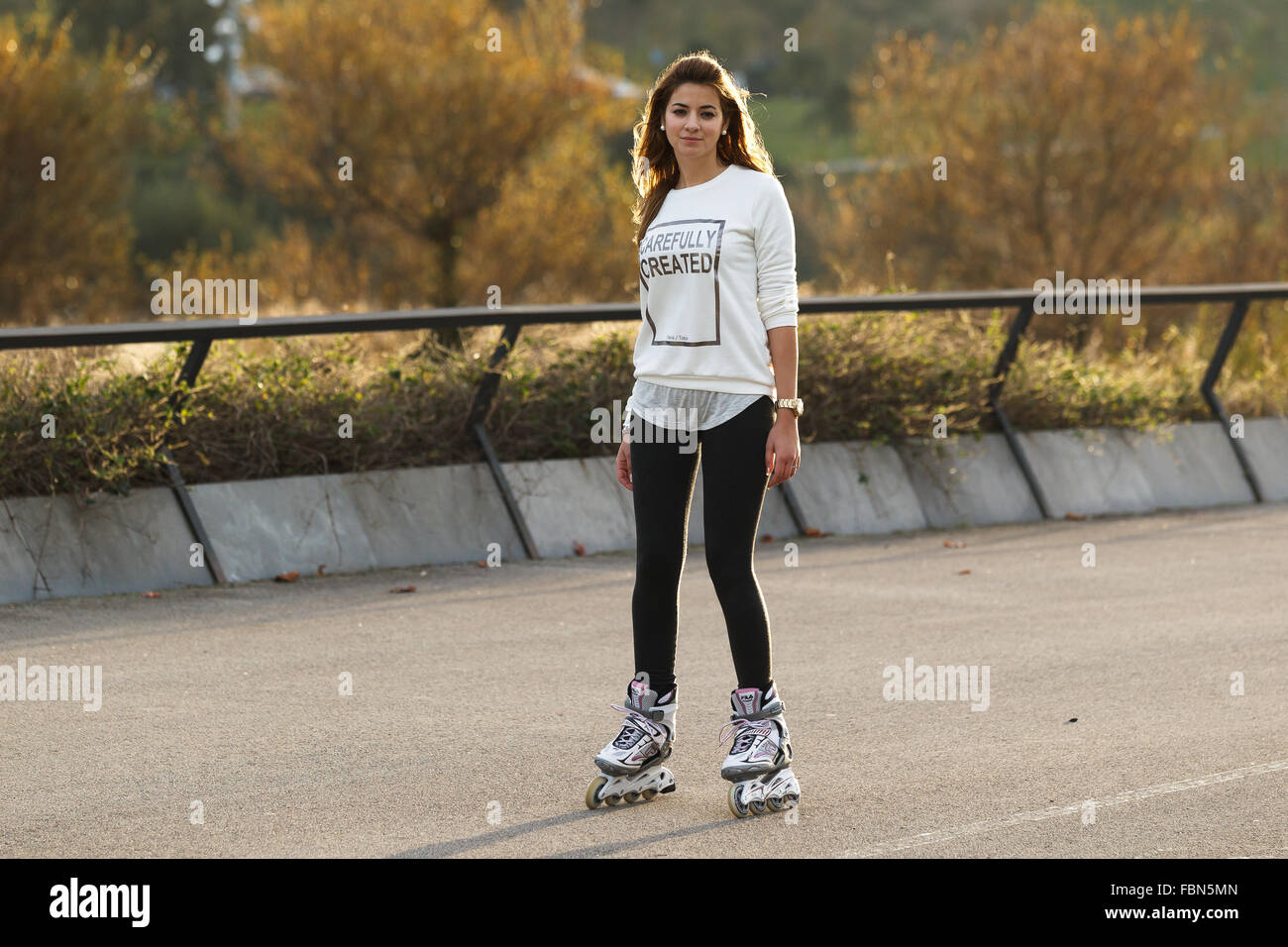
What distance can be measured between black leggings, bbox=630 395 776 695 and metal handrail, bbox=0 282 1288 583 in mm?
4232

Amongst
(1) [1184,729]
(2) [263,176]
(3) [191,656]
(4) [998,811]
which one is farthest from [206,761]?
(2) [263,176]

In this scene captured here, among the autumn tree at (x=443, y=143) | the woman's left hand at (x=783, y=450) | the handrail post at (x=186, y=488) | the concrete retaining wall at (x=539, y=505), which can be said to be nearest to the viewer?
the woman's left hand at (x=783, y=450)

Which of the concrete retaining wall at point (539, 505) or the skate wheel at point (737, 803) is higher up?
the concrete retaining wall at point (539, 505)

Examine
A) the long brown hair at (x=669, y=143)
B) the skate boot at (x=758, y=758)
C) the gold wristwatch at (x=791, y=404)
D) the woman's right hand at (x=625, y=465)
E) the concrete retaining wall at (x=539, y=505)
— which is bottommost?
the skate boot at (x=758, y=758)

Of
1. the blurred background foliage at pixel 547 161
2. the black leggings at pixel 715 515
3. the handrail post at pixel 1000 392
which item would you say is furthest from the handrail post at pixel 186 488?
the blurred background foliage at pixel 547 161

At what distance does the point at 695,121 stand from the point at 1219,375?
9.29 metres

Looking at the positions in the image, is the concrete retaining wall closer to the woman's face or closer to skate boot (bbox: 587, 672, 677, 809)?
skate boot (bbox: 587, 672, 677, 809)

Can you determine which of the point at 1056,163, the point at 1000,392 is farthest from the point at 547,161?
the point at 1000,392

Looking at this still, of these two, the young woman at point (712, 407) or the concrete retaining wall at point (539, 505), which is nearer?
the young woman at point (712, 407)

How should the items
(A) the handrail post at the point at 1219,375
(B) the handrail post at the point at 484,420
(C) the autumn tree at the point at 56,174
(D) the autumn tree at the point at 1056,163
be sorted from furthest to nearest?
(D) the autumn tree at the point at 1056,163 < (C) the autumn tree at the point at 56,174 < (A) the handrail post at the point at 1219,375 < (B) the handrail post at the point at 484,420

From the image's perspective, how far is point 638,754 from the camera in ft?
17.6

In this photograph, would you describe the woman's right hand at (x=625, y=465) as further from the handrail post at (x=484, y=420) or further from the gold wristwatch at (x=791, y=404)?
the handrail post at (x=484, y=420)

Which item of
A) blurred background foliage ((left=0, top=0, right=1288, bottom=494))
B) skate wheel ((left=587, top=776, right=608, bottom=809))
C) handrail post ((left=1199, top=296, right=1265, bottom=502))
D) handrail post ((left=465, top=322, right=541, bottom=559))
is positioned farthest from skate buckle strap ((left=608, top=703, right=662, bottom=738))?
blurred background foliage ((left=0, top=0, right=1288, bottom=494))

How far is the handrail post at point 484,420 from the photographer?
10.1 m
